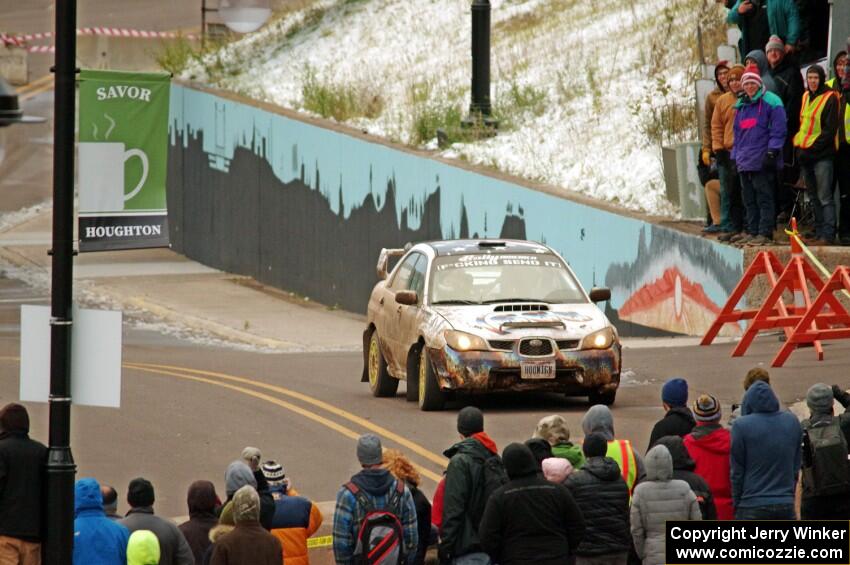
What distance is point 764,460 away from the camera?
10703mm

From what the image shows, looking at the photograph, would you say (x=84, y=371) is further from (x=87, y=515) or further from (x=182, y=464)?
(x=182, y=464)

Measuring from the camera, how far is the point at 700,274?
75.9 ft

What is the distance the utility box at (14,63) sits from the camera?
2014 inches

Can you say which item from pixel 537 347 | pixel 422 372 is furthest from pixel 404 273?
pixel 537 347

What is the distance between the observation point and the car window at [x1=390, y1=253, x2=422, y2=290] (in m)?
18.6

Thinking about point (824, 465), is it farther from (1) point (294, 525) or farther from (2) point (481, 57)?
(2) point (481, 57)

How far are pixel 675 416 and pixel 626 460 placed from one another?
753 millimetres

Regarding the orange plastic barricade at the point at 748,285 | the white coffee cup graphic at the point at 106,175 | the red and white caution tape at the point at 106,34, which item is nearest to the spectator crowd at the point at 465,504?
the white coffee cup graphic at the point at 106,175

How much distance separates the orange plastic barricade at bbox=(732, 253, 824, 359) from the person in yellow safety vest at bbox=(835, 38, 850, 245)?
1.68m

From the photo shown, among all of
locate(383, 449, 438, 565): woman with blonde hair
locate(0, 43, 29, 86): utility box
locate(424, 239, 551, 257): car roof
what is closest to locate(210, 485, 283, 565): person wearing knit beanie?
locate(383, 449, 438, 565): woman with blonde hair

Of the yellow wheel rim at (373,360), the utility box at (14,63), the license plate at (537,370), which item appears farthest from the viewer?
the utility box at (14,63)

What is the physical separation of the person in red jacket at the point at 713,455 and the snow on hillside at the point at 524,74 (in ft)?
46.2

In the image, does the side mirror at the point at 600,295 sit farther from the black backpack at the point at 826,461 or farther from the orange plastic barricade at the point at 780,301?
the black backpack at the point at 826,461

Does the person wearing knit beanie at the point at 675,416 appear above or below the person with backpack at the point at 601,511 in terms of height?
above
